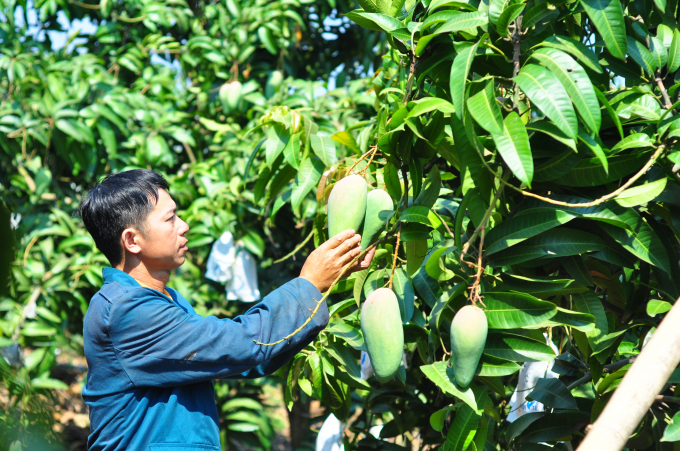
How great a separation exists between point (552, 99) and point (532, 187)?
0.21 meters

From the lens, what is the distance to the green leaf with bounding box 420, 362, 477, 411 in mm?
867

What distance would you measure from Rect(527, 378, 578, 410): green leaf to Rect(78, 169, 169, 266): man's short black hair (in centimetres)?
79

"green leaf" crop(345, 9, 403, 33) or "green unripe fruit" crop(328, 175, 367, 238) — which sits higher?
"green leaf" crop(345, 9, 403, 33)

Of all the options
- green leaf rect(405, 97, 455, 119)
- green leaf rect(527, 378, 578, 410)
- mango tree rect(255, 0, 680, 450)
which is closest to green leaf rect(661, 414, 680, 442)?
mango tree rect(255, 0, 680, 450)

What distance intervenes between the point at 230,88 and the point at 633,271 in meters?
1.89

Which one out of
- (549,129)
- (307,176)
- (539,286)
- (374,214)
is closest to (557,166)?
(549,129)

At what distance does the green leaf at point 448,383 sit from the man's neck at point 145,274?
569 mm

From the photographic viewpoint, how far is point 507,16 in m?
0.80

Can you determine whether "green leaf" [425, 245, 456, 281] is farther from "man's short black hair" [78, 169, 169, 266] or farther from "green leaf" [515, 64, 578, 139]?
"man's short black hair" [78, 169, 169, 266]

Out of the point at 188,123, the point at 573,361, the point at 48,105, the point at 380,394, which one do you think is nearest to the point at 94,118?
the point at 48,105

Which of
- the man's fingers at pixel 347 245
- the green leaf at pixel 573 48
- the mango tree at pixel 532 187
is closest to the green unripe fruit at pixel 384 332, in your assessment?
the mango tree at pixel 532 187

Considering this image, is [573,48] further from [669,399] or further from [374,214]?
[669,399]

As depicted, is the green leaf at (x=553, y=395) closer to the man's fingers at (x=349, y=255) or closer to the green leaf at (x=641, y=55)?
the man's fingers at (x=349, y=255)

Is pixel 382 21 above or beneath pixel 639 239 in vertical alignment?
above
